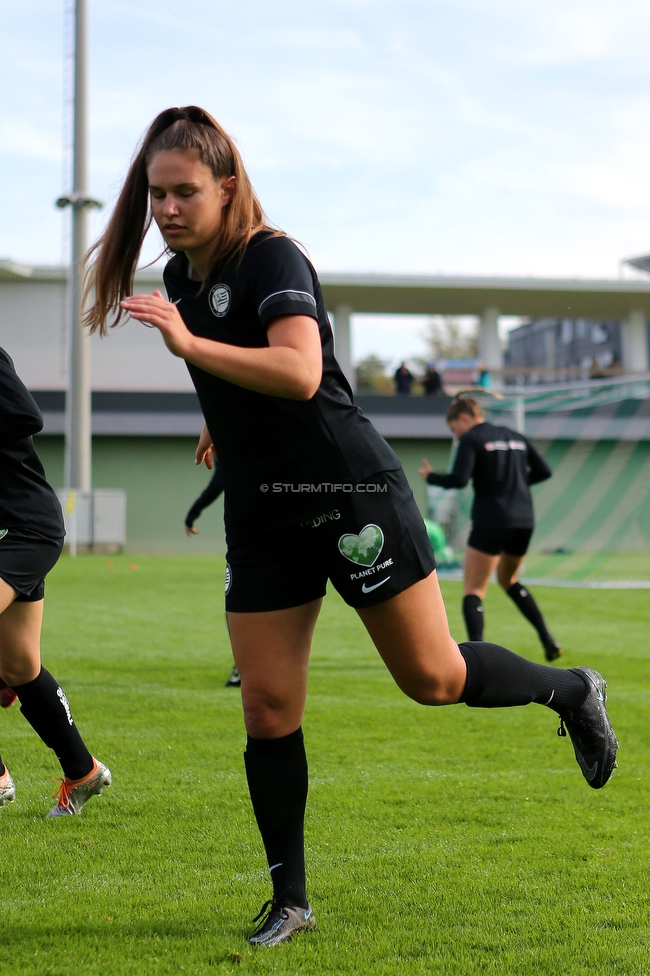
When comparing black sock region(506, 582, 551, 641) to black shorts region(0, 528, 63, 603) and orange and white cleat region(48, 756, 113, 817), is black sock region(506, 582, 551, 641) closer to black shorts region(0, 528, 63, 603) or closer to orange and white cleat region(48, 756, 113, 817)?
orange and white cleat region(48, 756, 113, 817)

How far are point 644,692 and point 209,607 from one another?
6.83 metres

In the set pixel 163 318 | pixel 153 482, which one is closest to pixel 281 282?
pixel 163 318

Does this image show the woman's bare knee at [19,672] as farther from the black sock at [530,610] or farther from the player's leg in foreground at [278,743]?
the black sock at [530,610]

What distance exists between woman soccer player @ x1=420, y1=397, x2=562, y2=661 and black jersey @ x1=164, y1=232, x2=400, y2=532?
17.6ft

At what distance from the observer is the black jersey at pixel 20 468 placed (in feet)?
12.6

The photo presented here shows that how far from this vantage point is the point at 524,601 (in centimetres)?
870

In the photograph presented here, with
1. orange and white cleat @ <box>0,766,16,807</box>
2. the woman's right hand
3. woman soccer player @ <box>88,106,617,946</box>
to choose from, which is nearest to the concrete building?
orange and white cleat @ <box>0,766,16,807</box>

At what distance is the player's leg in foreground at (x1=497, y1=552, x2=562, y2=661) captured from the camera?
8.59 m

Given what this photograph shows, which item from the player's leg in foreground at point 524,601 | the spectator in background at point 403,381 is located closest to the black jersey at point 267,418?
the player's leg in foreground at point 524,601

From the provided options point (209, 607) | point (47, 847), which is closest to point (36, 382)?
point (209, 607)

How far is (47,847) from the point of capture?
3814 millimetres

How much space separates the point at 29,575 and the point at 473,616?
4.88 metres

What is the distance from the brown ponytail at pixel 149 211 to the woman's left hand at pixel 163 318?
1.19 feet

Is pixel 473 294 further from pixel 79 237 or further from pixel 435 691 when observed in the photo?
pixel 435 691
